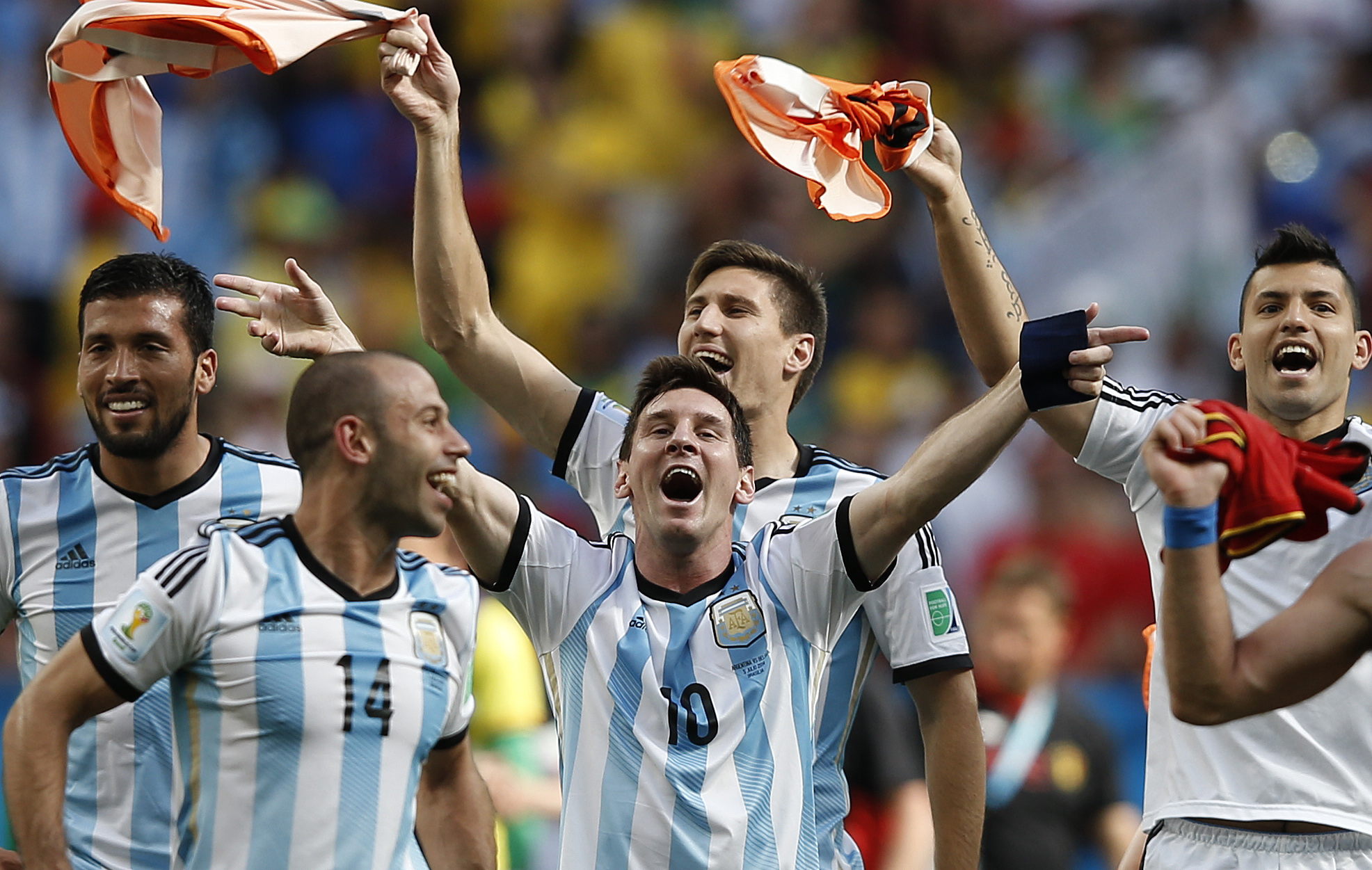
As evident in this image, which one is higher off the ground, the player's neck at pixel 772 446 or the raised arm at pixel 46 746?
the player's neck at pixel 772 446

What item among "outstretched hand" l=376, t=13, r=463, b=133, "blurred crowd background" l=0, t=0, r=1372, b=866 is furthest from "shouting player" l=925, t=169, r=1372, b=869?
"blurred crowd background" l=0, t=0, r=1372, b=866

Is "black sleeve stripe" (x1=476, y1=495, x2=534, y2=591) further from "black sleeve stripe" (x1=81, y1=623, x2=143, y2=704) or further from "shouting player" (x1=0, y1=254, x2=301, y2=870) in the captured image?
"black sleeve stripe" (x1=81, y1=623, x2=143, y2=704)


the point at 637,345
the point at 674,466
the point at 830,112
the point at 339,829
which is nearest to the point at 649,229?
the point at 637,345

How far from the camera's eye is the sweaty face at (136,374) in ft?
13.7

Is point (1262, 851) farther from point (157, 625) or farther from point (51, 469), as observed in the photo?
point (51, 469)

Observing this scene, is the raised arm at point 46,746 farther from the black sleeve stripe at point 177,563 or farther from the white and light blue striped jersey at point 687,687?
the white and light blue striped jersey at point 687,687

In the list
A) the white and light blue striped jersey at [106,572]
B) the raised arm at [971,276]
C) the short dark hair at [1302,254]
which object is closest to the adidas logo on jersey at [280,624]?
the white and light blue striped jersey at [106,572]

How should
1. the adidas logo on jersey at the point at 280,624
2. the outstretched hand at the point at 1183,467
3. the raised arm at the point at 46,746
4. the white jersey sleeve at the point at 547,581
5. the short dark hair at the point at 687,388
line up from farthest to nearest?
1. the short dark hair at the point at 687,388
2. the white jersey sleeve at the point at 547,581
3. the adidas logo on jersey at the point at 280,624
4. the raised arm at the point at 46,746
5. the outstretched hand at the point at 1183,467

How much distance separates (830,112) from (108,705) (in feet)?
8.22

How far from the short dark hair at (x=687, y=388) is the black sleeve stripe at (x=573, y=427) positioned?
0.46 meters

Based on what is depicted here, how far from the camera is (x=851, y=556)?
3998 mm

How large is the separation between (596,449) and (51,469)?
1.45m

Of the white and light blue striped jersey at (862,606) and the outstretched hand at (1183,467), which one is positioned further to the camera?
the white and light blue striped jersey at (862,606)

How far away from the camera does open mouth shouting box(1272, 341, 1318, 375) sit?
15.2ft
